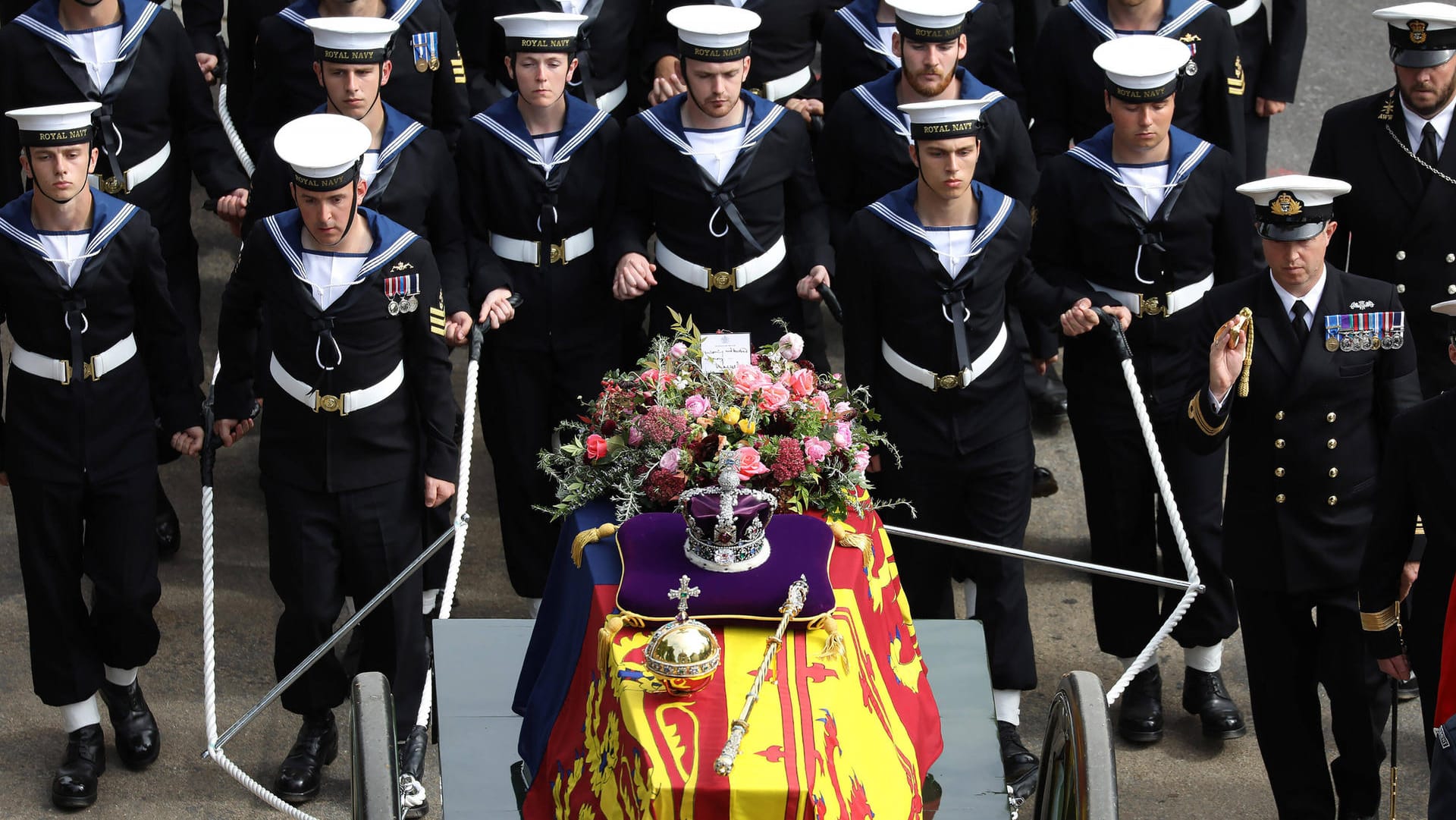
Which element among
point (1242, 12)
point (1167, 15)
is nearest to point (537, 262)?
point (1167, 15)

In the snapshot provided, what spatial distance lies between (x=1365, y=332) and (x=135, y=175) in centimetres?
441

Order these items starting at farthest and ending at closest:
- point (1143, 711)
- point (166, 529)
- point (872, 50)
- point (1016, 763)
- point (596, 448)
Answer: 1. point (166, 529)
2. point (872, 50)
3. point (1143, 711)
4. point (1016, 763)
5. point (596, 448)

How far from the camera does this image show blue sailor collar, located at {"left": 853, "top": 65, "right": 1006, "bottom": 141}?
7152 millimetres

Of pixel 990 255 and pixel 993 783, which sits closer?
pixel 993 783

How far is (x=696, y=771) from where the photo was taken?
14.9ft

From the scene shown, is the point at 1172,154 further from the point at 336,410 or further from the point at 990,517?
the point at 336,410

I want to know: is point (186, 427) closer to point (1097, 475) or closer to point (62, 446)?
point (62, 446)

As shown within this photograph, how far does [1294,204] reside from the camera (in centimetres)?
595

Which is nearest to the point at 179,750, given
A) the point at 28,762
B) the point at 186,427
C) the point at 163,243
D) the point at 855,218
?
the point at 28,762

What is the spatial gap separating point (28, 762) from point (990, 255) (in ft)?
11.7

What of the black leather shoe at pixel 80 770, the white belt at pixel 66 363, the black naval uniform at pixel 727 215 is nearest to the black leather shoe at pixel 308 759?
the black leather shoe at pixel 80 770

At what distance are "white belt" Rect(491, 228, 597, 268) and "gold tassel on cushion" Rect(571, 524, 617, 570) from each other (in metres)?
1.98

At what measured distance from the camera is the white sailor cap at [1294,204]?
19.5 ft

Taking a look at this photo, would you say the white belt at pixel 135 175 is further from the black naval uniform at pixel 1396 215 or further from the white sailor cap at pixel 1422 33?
the white sailor cap at pixel 1422 33
